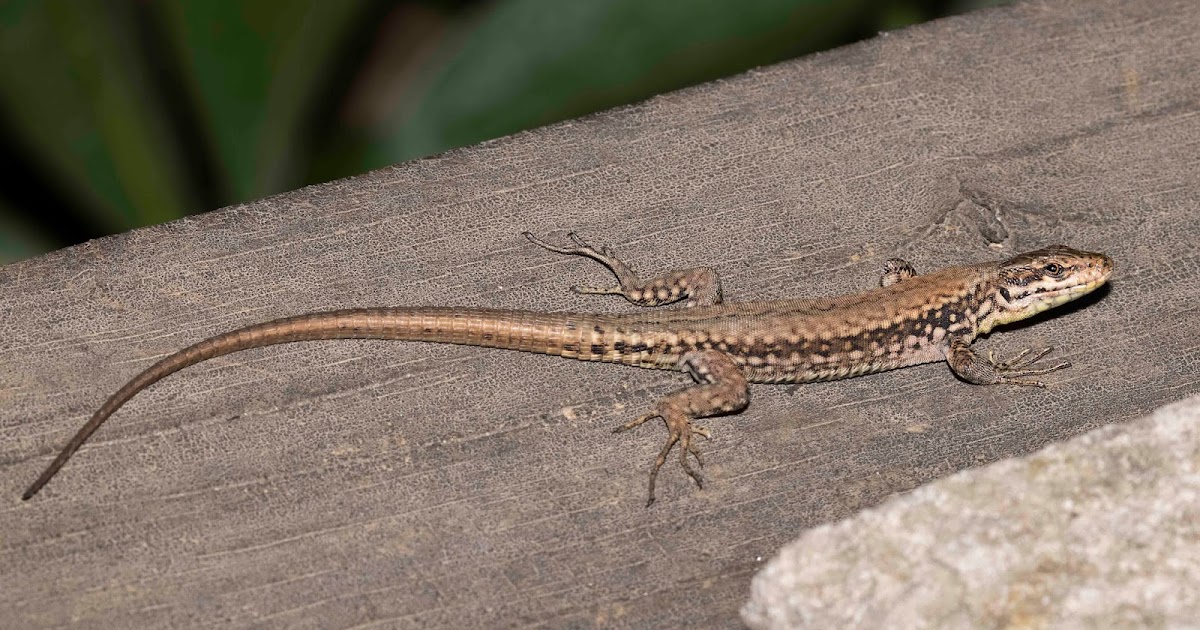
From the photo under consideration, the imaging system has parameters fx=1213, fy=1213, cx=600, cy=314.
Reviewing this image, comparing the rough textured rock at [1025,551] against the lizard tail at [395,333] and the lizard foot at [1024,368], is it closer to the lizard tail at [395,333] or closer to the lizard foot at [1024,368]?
the lizard foot at [1024,368]

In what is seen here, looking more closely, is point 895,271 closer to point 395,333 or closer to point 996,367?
point 996,367

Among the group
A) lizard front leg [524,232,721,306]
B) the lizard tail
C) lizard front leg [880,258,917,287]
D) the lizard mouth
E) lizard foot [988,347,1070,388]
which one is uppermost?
the lizard mouth

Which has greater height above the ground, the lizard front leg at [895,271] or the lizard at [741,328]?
the lizard front leg at [895,271]

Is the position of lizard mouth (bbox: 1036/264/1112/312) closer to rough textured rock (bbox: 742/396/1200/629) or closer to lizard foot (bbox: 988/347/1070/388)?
lizard foot (bbox: 988/347/1070/388)

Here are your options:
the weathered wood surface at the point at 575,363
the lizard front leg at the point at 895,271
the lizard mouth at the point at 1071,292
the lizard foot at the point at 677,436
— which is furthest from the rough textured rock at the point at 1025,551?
the lizard front leg at the point at 895,271

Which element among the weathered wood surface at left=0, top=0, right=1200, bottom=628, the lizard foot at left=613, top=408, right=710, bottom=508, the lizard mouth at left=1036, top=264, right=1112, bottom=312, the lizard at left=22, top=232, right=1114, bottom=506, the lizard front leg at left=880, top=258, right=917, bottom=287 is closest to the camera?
the weathered wood surface at left=0, top=0, right=1200, bottom=628

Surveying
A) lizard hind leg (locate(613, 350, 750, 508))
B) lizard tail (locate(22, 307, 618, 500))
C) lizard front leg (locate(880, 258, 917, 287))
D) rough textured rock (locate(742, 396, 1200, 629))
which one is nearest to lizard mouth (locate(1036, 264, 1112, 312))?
lizard front leg (locate(880, 258, 917, 287))

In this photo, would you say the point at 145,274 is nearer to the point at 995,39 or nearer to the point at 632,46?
the point at 632,46

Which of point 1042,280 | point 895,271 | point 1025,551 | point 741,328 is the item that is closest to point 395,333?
point 741,328
